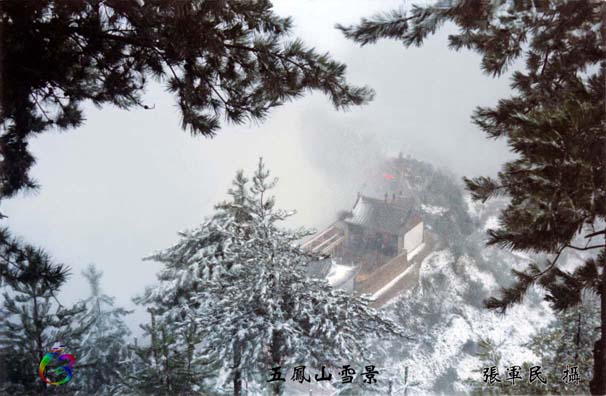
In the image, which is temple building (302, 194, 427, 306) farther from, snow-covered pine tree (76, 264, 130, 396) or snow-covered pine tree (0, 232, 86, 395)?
snow-covered pine tree (0, 232, 86, 395)

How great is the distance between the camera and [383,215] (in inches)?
81.9

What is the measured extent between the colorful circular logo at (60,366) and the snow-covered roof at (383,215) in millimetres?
1377

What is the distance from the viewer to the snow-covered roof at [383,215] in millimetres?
2027

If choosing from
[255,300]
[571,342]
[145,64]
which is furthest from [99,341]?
[571,342]

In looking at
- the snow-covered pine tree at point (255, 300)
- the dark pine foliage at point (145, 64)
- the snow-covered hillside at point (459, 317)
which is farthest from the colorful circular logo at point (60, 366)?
the snow-covered hillside at point (459, 317)

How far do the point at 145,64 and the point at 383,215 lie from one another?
53.0 inches

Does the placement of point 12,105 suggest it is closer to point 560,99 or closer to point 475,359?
point 560,99

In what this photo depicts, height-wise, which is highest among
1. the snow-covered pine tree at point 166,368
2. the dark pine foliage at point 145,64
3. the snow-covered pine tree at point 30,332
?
the dark pine foliage at point 145,64

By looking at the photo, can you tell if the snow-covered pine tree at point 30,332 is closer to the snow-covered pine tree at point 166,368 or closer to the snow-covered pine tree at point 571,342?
the snow-covered pine tree at point 166,368

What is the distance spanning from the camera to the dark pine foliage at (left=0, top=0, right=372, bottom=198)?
111cm

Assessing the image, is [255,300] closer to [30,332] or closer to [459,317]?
[30,332]

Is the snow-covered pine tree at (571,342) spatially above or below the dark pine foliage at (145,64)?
below

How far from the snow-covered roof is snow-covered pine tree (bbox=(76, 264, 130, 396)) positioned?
1.20m

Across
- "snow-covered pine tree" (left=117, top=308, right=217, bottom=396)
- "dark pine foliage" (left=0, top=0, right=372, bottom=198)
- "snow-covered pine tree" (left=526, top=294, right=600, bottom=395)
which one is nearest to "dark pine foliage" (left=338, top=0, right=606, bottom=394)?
"dark pine foliage" (left=0, top=0, right=372, bottom=198)
